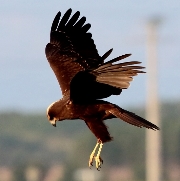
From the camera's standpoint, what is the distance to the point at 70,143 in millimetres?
56938

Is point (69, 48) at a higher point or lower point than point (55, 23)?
lower

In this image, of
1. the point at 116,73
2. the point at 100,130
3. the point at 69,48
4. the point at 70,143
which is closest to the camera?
the point at 116,73

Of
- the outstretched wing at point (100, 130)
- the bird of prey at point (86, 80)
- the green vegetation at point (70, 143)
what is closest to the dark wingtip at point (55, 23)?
the bird of prey at point (86, 80)

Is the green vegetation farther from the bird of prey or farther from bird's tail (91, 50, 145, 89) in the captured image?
bird's tail (91, 50, 145, 89)

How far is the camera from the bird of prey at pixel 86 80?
1080 centimetres

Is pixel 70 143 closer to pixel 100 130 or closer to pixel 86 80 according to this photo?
pixel 100 130

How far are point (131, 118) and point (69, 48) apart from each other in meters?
2.07

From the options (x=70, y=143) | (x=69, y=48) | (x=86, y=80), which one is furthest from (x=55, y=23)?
(x=70, y=143)

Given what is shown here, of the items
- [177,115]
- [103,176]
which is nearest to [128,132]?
[177,115]

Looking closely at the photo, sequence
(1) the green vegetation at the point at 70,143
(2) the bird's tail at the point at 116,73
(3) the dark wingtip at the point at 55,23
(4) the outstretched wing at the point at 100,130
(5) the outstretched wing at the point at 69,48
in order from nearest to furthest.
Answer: (2) the bird's tail at the point at 116,73, (4) the outstretched wing at the point at 100,130, (5) the outstretched wing at the point at 69,48, (3) the dark wingtip at the point at 55,23, (1) the green vegetation at the point at 70,143

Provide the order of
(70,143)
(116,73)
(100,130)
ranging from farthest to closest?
(70,143) < (100,130) < (116,73)

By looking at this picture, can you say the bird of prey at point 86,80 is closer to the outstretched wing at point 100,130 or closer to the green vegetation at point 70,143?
the outstretched wing at point 100,130

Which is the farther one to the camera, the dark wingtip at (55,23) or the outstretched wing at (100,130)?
the dark wingtip at (55,23)

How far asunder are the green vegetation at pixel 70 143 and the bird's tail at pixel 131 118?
106ft
